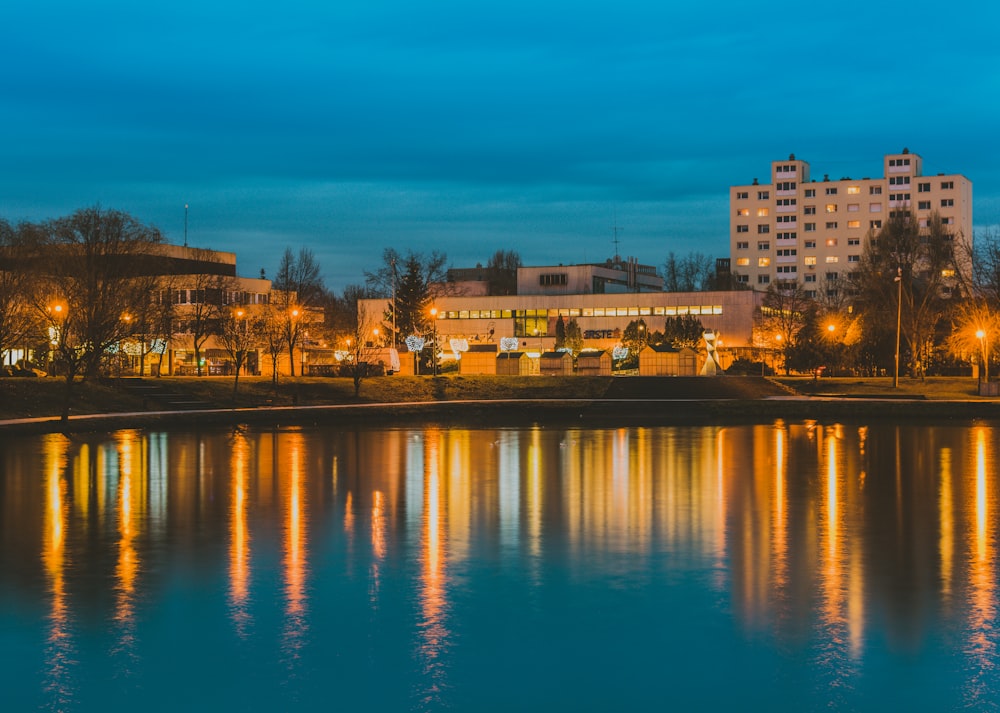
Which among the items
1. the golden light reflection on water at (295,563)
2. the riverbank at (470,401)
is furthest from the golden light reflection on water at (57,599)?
the riverbank at (470,401)

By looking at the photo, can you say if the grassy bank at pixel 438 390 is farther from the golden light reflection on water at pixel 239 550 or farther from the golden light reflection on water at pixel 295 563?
the golden light reflection on water at pixel 295 563

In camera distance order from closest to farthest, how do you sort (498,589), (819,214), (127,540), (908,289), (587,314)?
(498,589) < (127,540) < (908,289) < (587,314) < (819,214)

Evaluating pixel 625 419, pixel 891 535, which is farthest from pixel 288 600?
pixel 625 419

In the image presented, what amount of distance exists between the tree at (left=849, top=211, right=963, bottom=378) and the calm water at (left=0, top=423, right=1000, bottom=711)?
2108 inches

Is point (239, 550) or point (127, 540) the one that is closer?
point (239, 550)

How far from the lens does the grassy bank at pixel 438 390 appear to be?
2055 inches

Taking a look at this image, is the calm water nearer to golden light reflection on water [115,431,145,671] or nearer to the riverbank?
golden light reflection on water [115,431,145,671]

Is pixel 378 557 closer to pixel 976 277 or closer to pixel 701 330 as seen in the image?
pixel 976 277

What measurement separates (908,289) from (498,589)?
241 ft

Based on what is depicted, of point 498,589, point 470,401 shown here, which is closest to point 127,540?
point 498,589

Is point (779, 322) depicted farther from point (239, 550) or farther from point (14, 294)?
point (239, 550)

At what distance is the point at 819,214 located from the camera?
168250mm

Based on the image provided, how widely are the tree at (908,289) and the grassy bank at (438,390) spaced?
6.60 metres

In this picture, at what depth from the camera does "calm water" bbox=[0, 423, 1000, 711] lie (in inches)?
422
